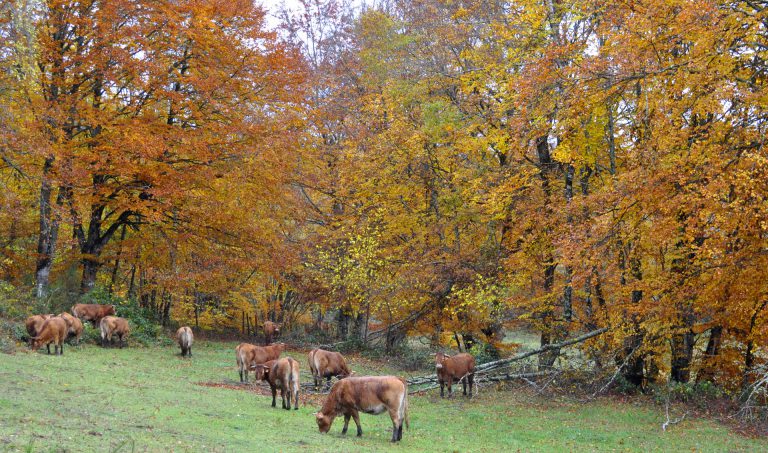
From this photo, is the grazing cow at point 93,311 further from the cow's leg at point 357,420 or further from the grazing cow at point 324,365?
the cow's leg at point 357,420

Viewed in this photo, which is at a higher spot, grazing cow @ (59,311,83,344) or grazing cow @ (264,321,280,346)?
grazing cow @ (59,311,83,344)

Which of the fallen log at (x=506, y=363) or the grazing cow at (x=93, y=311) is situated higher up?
the grazing cow at (x=93, y=311)

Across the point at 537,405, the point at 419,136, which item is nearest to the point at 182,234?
the point at 419,136

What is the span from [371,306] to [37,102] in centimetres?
1425

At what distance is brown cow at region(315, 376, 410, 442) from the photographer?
1241 cm

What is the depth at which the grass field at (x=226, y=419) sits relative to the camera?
9539 mm

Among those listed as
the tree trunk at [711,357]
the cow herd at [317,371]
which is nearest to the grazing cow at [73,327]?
the cow herd at [317,371]

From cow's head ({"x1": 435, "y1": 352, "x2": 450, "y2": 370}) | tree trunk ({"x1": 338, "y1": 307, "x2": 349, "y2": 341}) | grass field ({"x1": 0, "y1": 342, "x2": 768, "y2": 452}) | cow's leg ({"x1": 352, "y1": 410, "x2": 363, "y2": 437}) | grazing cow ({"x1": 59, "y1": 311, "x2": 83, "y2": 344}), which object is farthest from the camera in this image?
tree trunk ({"x1": 338, "y1": 307, "x2": 349, "y2": 341})

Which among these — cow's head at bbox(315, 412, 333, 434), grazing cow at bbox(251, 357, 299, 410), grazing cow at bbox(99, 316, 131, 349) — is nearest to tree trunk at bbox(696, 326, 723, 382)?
grazing cow at bbox(251, 357, 299, 410)

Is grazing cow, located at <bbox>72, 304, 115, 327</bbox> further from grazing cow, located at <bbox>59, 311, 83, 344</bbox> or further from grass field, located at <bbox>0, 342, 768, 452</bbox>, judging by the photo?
grazing cow, located at <bbox>59, 311, 83, 344</bbox>

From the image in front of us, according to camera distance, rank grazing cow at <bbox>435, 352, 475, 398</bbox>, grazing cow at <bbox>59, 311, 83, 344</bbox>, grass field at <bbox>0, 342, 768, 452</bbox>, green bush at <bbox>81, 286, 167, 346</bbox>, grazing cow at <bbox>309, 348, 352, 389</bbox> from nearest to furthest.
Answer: grass field at <bbox>0, 342, 768, 452</bbox>, grazing cow at <bbox>309, 348, 352, 389</bbox>, grazing cow at <bbox>435, 352, 475, 398</bbox>, grazing cow at <bbox>59, 311, 83, 344</bbox>, green bush at <bbox>81, 286, 167, 346</bbox>

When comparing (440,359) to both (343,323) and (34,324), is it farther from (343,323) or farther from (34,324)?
(343,323)

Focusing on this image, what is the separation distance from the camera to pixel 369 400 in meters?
12.4

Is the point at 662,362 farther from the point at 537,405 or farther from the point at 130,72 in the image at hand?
the point at 130,72
